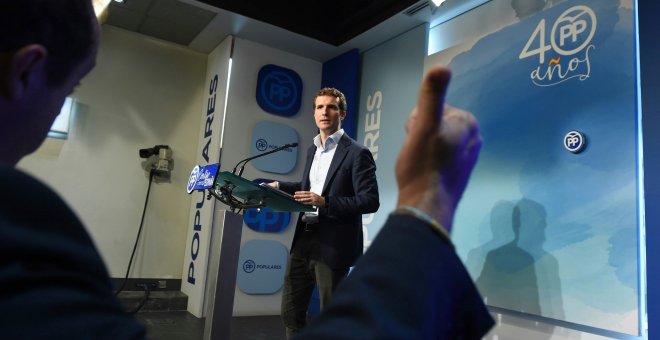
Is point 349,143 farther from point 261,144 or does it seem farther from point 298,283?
point 261,144

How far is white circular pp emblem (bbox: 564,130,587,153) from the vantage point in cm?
237

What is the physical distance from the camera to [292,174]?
440cm

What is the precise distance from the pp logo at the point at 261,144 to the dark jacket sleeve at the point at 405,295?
3.96m

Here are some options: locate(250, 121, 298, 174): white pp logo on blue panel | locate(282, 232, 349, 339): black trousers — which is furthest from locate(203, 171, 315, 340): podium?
locate(250, 121, 298, 174): white pp logo on blue panel

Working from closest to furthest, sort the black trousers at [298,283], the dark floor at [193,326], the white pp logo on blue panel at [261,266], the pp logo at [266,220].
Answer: the black trousers at [298,283] → the dark floor at [193,326] → the white pp logo on blue panel at [261,266] → the pp logo at [266,220]

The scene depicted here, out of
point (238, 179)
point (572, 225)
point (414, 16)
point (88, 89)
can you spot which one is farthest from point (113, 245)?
point (572, 225)

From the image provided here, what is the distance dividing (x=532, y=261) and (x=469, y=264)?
42cm

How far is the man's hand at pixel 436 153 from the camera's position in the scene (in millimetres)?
312

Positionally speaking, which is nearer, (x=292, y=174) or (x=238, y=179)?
(x=238, y=179)

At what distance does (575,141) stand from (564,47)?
0.58m

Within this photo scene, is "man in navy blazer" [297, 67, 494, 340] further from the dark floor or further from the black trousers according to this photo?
the dark floor

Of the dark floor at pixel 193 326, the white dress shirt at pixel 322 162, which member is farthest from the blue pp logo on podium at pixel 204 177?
the dark floor at pixel 193 326

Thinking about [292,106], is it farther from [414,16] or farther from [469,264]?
[469,264]

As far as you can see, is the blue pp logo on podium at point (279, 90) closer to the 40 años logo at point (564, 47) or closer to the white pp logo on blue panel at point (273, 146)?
the white pp logo on blue panel at point (273, 146)
